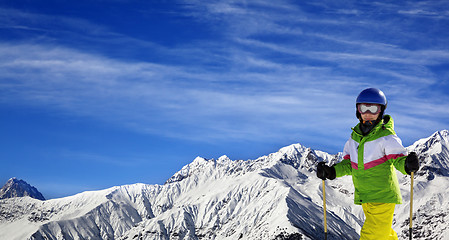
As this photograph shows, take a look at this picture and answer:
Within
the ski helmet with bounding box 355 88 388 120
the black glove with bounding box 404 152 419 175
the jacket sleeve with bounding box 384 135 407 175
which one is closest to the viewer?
the black glove with bounding box 404 152 419 175

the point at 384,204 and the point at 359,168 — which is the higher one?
the point at 359,168

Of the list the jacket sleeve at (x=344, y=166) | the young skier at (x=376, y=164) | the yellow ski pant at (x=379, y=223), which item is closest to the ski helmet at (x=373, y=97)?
the young skier at (x=376, y=164)

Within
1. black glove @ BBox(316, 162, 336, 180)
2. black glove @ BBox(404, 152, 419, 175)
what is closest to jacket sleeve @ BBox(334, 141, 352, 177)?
black glove @ BBox(316, 162, 336, 180)

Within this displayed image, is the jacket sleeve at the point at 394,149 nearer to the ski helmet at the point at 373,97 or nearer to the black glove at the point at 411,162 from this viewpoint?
the black glove at the point at 411,162

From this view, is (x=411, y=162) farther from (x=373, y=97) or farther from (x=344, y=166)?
(x=344, y=166)

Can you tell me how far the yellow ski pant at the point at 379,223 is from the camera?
1102cm

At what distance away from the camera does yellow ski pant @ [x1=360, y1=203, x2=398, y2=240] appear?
11023 mm

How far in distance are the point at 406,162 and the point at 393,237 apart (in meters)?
2.03

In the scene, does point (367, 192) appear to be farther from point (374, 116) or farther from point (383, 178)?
point (374, 116)

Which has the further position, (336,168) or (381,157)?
(336,168)

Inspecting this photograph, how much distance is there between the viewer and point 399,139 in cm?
1100

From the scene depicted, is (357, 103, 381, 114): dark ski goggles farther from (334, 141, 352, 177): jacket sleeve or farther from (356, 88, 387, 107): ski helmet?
(334, 141, 352, 177): jacket sleeve

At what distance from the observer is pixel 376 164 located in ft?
36.6

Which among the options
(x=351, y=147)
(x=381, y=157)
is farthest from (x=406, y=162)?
(x=351, y=147)
